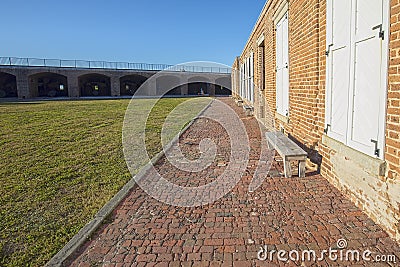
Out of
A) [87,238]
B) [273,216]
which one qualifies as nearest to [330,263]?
[273,216]

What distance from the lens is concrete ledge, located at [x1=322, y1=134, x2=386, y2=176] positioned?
9.61 ft

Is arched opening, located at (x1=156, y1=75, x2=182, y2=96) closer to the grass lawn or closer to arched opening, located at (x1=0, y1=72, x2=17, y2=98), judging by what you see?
arched opening, located at (x1=0, y1=72, x2=17, y2=98)

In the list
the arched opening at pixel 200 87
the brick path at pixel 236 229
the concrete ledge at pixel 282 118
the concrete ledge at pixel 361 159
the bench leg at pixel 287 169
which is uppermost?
the arched opening at pixel 200 87

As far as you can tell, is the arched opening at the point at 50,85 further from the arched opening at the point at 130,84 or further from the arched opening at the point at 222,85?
the arched opening at the point at 222,85

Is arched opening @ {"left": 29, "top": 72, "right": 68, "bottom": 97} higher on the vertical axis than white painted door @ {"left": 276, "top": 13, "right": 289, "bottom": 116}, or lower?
higher

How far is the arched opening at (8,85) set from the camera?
3991 centimetres

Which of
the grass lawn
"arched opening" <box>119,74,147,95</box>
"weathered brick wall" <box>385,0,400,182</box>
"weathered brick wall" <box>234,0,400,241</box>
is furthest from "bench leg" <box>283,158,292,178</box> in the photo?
"arched opening" <box>119,74,147,95</box>

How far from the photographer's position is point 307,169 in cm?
500

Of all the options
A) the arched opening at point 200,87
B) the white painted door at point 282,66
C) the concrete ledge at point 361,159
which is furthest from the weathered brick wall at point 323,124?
the arched opening at point 200,87

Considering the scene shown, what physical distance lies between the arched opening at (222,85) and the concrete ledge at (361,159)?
153 feet

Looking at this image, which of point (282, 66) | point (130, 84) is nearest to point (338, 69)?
point (282, 66)

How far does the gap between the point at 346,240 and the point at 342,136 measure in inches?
60.4

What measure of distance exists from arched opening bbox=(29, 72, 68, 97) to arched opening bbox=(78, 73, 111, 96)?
2789mm

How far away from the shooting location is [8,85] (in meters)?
40.6
